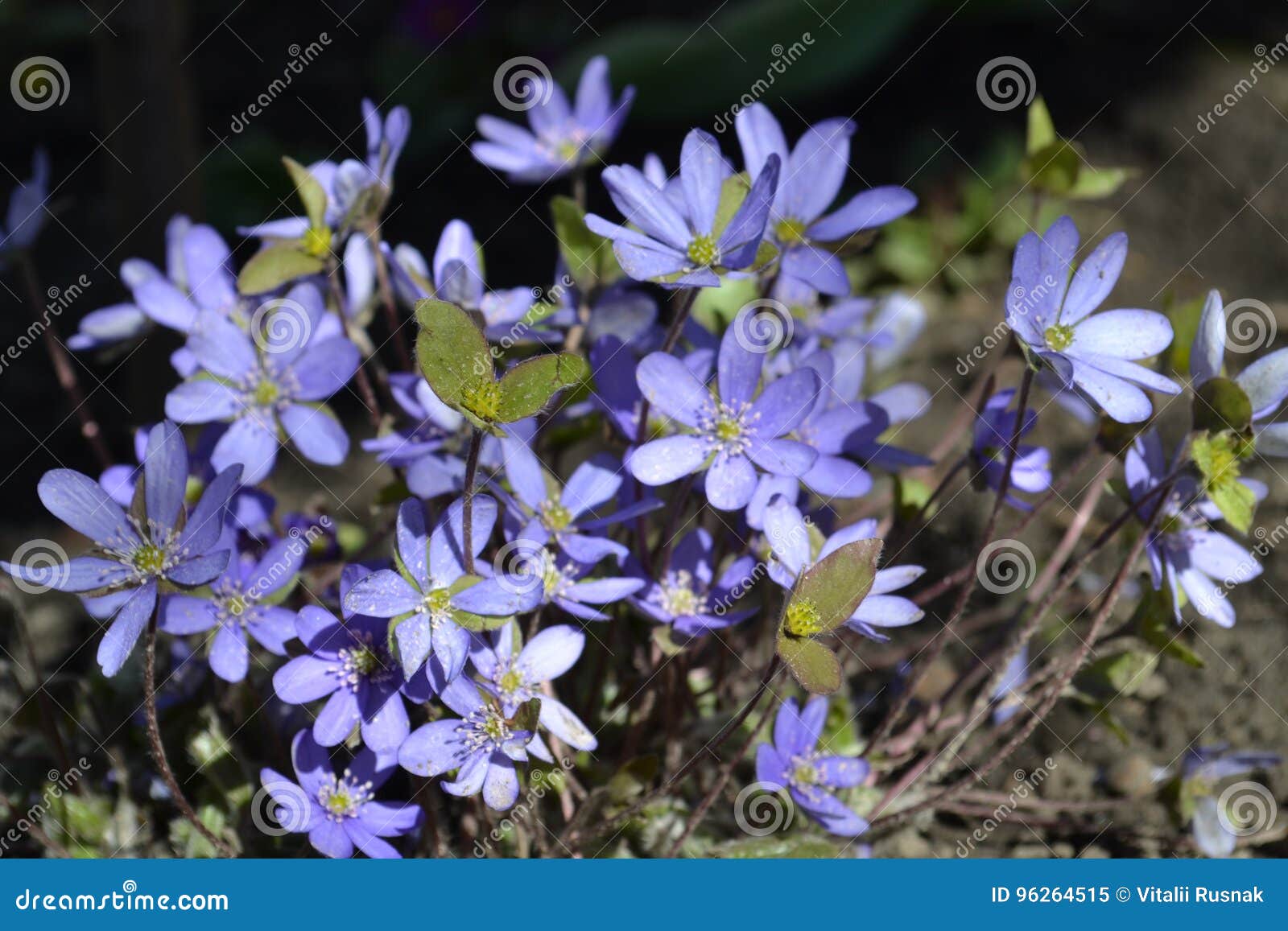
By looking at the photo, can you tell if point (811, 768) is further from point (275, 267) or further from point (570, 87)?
point (570, 87)

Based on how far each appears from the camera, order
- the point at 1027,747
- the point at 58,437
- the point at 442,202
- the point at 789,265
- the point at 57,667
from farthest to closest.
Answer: the point at 442,202 < the point at 58,437 < the point at 57,667 < the point at 1027,747 < the point at 789,265

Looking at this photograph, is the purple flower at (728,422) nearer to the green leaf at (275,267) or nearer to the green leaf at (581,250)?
the green leaf at (581,250)

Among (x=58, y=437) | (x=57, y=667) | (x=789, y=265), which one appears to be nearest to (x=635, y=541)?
(x=789, y=265)

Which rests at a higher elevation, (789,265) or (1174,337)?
(1174,337)

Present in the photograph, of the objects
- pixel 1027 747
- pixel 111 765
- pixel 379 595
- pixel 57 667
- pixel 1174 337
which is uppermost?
pixel 1174 337

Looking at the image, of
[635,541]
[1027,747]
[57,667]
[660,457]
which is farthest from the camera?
[57,667]

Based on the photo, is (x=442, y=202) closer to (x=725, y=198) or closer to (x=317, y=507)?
(x=317, y=507)
